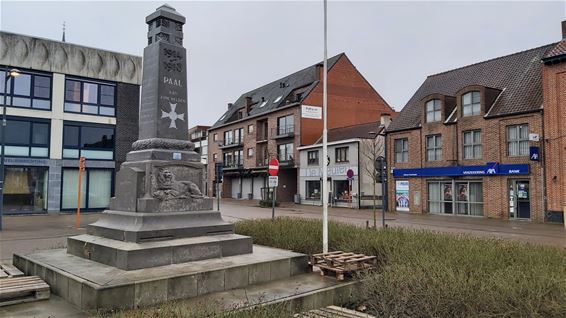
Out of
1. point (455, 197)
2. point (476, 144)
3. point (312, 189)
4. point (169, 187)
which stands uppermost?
point (476, 144)

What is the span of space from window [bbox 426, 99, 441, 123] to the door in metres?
7.20

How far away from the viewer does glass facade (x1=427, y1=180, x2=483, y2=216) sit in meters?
27.6

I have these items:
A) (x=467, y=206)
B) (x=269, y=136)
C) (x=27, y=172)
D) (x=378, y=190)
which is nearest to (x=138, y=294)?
(x=27, y=172)

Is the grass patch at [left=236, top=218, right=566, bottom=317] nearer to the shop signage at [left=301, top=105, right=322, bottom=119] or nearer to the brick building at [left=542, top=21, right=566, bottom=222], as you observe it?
the shop signage at [left=301, top=105, right=322, bottom=119]

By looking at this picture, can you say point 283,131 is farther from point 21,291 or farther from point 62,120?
point 21,291

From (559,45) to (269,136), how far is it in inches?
1250

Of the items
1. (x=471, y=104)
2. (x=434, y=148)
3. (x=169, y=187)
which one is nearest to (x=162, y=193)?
(x=169, y=187)

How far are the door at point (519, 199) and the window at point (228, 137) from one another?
1579 inches

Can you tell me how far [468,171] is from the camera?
2766cm

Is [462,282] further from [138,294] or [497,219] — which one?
[497,219]

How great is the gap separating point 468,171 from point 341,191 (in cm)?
1366

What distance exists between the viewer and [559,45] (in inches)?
950

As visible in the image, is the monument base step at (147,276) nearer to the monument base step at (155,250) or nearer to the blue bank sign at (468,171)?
the monument base step at (155,250)

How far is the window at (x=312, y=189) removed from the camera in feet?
139
